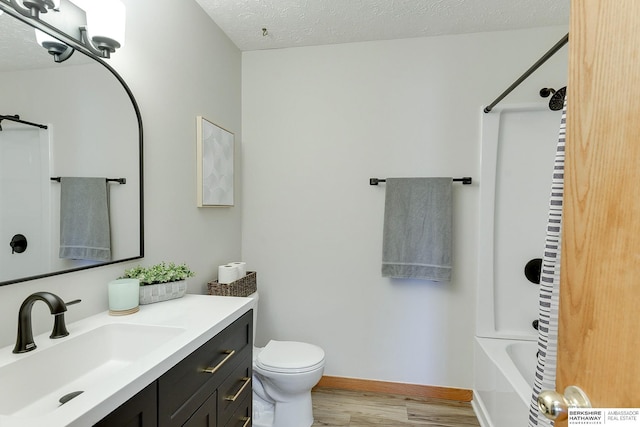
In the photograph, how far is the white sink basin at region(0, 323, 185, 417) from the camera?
2.61 ft

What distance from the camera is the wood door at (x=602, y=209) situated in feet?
1.31

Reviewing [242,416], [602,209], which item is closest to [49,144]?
[242,416]

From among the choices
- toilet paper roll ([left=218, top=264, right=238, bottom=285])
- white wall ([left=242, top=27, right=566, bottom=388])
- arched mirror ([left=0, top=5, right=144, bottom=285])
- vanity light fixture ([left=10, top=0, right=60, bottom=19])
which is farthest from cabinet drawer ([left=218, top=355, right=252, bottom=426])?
vanity light fixture ([left=10, top=0, right=60, bottom=19])

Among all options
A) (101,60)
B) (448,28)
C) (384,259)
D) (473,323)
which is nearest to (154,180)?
(101,60)

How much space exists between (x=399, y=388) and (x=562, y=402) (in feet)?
6.46

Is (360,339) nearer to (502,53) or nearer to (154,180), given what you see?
(154,180)

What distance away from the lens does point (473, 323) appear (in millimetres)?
2107

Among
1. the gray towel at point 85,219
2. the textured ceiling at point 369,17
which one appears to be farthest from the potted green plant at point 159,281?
the textured ceiling at point 369,17

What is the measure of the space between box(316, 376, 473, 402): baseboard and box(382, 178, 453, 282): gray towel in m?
0.82

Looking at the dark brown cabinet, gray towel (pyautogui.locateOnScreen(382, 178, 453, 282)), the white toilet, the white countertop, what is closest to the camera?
the white countertop

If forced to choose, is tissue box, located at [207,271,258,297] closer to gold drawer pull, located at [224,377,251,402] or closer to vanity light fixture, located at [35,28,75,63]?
gold drawer pull, located at [224,377,251,402]

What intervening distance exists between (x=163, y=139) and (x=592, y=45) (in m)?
1.64

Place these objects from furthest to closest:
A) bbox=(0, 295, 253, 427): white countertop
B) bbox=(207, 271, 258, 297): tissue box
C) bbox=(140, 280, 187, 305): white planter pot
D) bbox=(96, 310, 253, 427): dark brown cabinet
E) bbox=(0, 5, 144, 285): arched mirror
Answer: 1. bbox=(207, 271, 258, 297): tissue box
2. bbox=(140, 280, 187, 305): white planter pot
3. bbox=(0, 5, 144, 285): arched mirror
4. bbox=(96, 310, 253, 427): dark brown cabinet
5. bbox=(0, 295, 253, 427): white countertop

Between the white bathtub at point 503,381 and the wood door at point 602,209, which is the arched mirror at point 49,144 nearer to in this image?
the wood door at point 602,209
